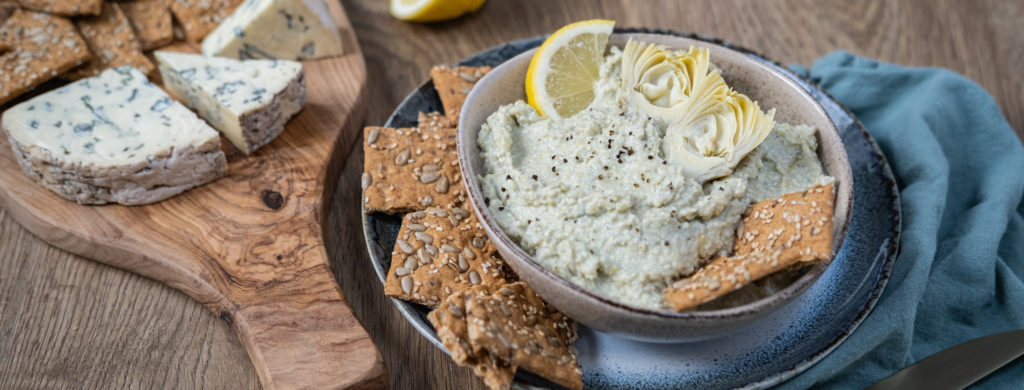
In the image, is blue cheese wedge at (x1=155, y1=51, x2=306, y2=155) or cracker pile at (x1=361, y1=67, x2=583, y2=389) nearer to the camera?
cracker pile at (x1=361, y1=67, x2=583, y2=389)

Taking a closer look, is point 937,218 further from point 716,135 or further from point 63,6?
point 63,6

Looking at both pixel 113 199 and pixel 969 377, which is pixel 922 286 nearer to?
pixel 969 377

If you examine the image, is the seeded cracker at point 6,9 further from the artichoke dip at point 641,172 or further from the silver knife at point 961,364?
the silver knife at point 961,364

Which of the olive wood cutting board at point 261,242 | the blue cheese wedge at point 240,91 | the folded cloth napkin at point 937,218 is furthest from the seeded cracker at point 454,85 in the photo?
the folded cloth napkin at point 937,218

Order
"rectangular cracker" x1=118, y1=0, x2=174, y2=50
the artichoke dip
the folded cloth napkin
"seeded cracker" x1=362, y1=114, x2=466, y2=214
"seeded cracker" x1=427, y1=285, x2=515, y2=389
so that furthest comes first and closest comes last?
"rectangular cracker" x1=118, y1=0, x2=174, y2=50 < "seeded cracker" x1=362, y1=114, x2=466, y2=214 < the folded cloth napkin < the artichoke dip < "seeded cracker" x1=427, y1=285, x2=515, y2=389

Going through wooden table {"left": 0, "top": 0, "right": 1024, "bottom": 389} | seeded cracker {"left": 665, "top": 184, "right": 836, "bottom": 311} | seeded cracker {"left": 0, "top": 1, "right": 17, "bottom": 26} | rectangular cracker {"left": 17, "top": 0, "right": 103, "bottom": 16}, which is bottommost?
wooden table {"left": 0, "top": 0, "right": 1024, "bottom": 389}

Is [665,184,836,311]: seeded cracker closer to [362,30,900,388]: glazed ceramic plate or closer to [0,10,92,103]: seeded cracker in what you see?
[362,30,900,388]: glazed ceramic plate

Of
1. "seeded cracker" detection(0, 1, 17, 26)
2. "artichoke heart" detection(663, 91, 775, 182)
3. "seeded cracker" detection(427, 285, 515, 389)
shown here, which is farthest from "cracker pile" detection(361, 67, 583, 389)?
"seeded cracker" detection(0, 1, 17, 26)

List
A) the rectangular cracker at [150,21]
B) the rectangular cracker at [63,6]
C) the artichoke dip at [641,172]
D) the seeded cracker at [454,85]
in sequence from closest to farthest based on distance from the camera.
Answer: the artichoke dip at [641,172], the seeded cracker at [454,85], the rectangular cracker at [63,6], the rectangular cracker at [150,21]
